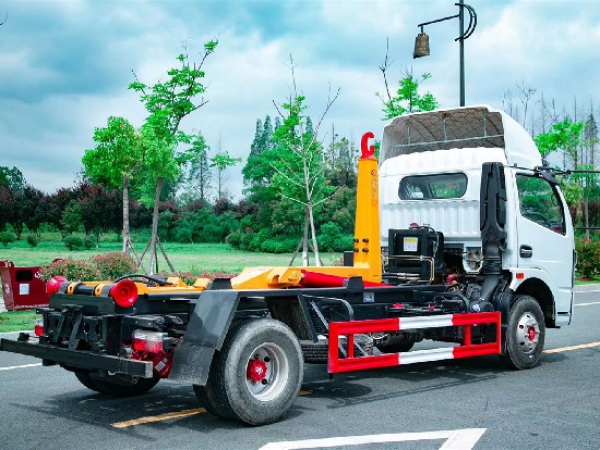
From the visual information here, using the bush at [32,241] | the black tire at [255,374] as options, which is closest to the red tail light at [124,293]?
the black tire at [255,374]

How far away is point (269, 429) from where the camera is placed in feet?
19.4

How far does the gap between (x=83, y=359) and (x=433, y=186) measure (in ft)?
17.5

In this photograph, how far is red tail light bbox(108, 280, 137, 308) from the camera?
5.89 m

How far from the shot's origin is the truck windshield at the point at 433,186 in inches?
366

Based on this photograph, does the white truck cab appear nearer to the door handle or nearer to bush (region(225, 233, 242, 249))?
the door handle

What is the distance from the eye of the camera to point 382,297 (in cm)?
779

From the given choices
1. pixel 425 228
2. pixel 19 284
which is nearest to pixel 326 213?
pixel 19 284

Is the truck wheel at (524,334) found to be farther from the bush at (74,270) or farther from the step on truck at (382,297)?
the bush at (74,270)

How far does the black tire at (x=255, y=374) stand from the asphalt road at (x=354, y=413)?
159 mm

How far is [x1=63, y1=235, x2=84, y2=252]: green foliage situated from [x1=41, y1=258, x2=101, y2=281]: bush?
15.9 metres

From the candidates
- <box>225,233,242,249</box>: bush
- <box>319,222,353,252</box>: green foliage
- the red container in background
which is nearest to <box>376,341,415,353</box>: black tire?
the red container in background

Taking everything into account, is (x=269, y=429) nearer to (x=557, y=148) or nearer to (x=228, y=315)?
(x=228, y=315)

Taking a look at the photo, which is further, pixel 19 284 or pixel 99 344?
pixel 19 284

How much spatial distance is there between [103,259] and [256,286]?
11.7 metres
